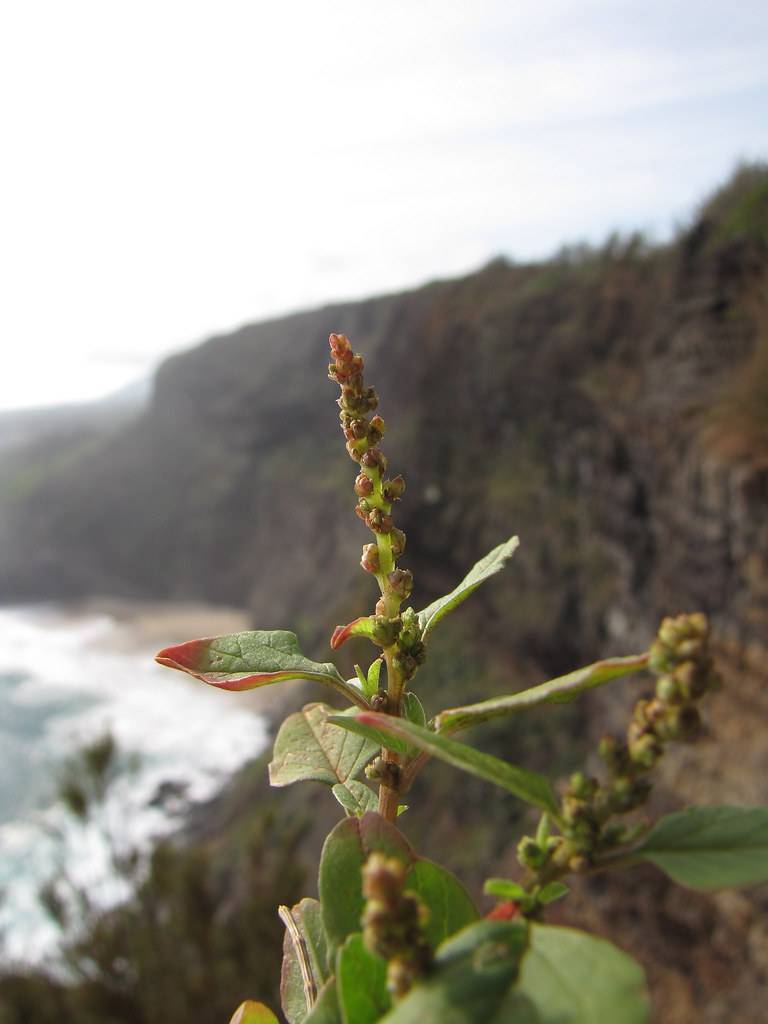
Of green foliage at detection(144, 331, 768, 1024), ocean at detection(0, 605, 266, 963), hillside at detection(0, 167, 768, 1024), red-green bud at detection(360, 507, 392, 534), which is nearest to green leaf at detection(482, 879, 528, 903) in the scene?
green foliage at detection(144, 331, 768, 1024)

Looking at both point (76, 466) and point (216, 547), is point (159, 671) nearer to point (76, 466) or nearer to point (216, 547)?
point (216, 547)

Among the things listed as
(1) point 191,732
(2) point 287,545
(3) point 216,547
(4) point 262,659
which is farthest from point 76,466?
(4) point 262,659

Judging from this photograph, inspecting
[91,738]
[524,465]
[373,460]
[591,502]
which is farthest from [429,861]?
[524,465]

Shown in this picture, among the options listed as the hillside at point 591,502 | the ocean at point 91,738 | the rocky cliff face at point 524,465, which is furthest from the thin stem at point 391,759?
the ocean at point 91,738

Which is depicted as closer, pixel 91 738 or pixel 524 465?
pixel 91 738

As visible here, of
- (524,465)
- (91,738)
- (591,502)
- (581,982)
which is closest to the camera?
(581,982)

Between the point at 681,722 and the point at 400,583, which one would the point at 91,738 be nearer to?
the point at 400,583

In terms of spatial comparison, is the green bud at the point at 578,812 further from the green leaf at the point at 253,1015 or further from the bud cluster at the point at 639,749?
the green leaf at the point at 253,1015
